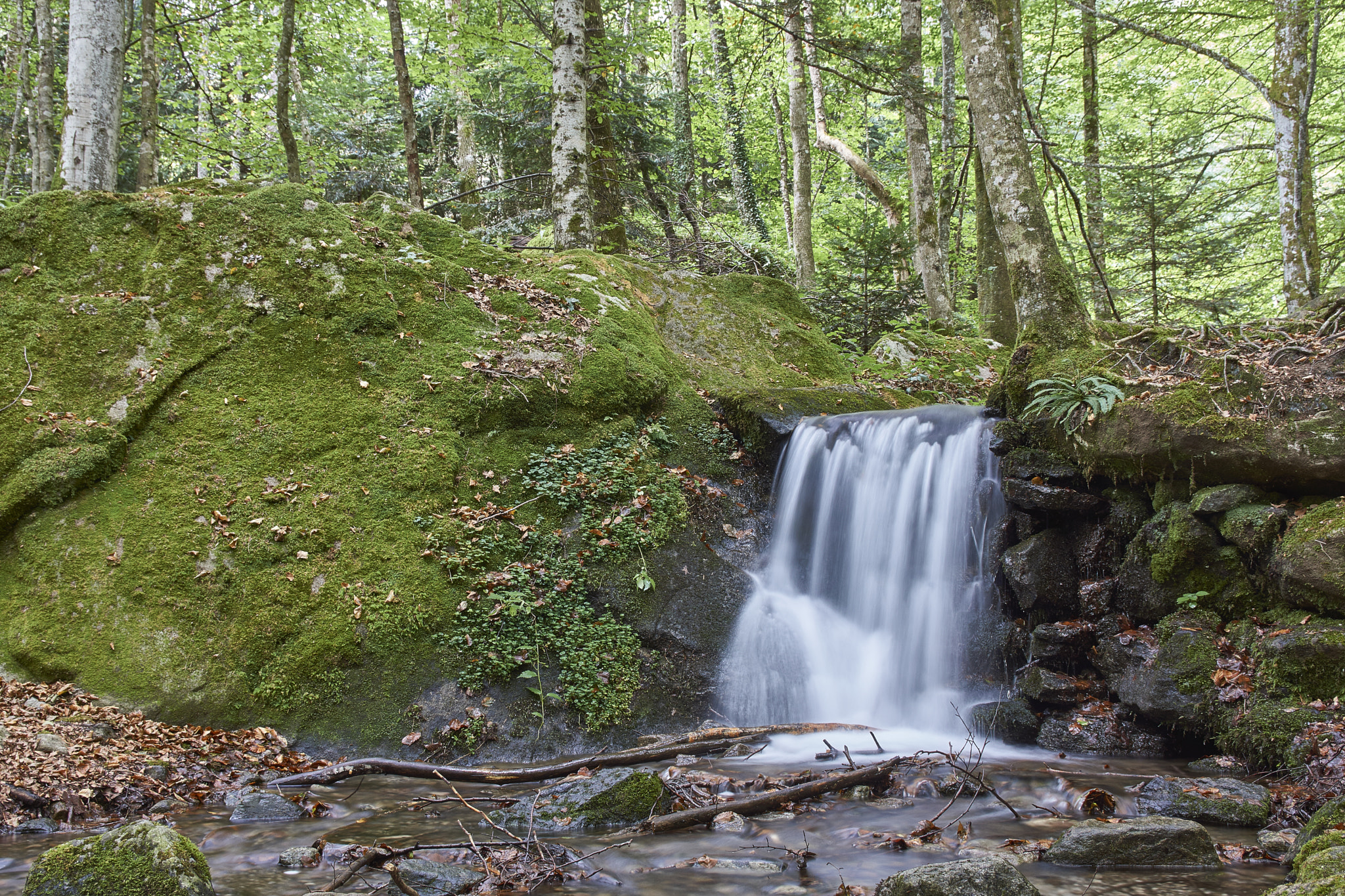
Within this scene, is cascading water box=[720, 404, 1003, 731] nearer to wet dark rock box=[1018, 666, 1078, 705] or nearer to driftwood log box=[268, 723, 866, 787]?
wet dark rock box=[1018, 666, 1078, 705]

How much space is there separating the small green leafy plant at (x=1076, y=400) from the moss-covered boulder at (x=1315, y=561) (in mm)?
1445

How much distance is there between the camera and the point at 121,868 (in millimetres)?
2674

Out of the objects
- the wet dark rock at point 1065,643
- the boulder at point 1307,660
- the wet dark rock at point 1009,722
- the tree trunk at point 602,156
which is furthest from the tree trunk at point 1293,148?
the tree trunk at point 602,156

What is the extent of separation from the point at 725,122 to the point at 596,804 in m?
19.0

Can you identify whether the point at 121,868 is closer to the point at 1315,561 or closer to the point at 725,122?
the point at 1315,561

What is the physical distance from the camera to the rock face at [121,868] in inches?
104

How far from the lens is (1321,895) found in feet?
7.41

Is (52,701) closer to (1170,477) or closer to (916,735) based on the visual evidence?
(916,735)

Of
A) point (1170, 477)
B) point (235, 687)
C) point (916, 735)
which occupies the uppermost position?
point (1170, 477)

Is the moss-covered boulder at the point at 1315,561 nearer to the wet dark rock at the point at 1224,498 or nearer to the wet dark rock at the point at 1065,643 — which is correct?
the wet dark rock at the point at 1224,498

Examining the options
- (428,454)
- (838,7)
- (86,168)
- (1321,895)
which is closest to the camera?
(1321,895)

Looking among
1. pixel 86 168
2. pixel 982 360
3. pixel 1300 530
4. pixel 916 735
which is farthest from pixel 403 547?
pixel 982 360

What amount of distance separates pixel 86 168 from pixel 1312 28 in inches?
516

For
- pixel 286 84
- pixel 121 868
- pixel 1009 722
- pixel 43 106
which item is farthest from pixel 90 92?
pixel 1009 722
